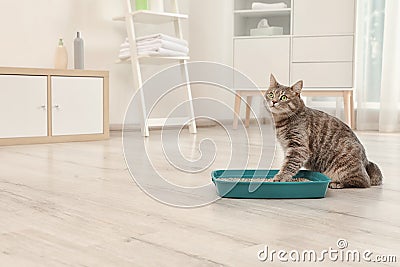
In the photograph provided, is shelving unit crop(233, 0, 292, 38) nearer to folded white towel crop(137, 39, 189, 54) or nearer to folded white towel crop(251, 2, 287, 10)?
folded white towel crop(251, 2, 287, 10)

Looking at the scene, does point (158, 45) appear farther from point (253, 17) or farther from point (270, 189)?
point (270, 189)

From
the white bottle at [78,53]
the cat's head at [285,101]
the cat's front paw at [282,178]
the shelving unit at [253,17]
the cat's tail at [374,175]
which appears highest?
the shelving unit at [253,17]

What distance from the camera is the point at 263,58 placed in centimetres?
361

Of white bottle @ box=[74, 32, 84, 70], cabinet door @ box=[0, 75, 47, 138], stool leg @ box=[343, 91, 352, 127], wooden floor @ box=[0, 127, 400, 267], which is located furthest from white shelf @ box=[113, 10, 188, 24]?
A: wooden floor @ box=[0, 127, 400, 267]

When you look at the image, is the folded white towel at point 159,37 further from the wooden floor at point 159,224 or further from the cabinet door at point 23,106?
the wooden floor at point 159,224

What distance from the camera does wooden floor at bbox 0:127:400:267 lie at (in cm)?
86

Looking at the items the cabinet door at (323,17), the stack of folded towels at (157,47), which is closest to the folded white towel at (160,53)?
the stack of folded towels at (157,47)

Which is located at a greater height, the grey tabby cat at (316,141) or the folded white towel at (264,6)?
the folded white towel at (264,6)

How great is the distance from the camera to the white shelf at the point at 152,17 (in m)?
3.12

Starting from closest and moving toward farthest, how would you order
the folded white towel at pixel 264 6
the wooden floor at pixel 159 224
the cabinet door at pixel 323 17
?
1. the wooden floor at pixel 159 224
2. the cabinet door at pixel 323 17
3. the folded white towel at pixel 264 6

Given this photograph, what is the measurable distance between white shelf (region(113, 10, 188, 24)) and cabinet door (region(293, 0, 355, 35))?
75 centimetres

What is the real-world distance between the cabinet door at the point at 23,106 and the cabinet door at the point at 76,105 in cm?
6

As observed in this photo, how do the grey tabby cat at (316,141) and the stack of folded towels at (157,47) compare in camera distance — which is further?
the stack of folded towels at (157,47)

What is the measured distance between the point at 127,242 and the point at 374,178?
0.84m
